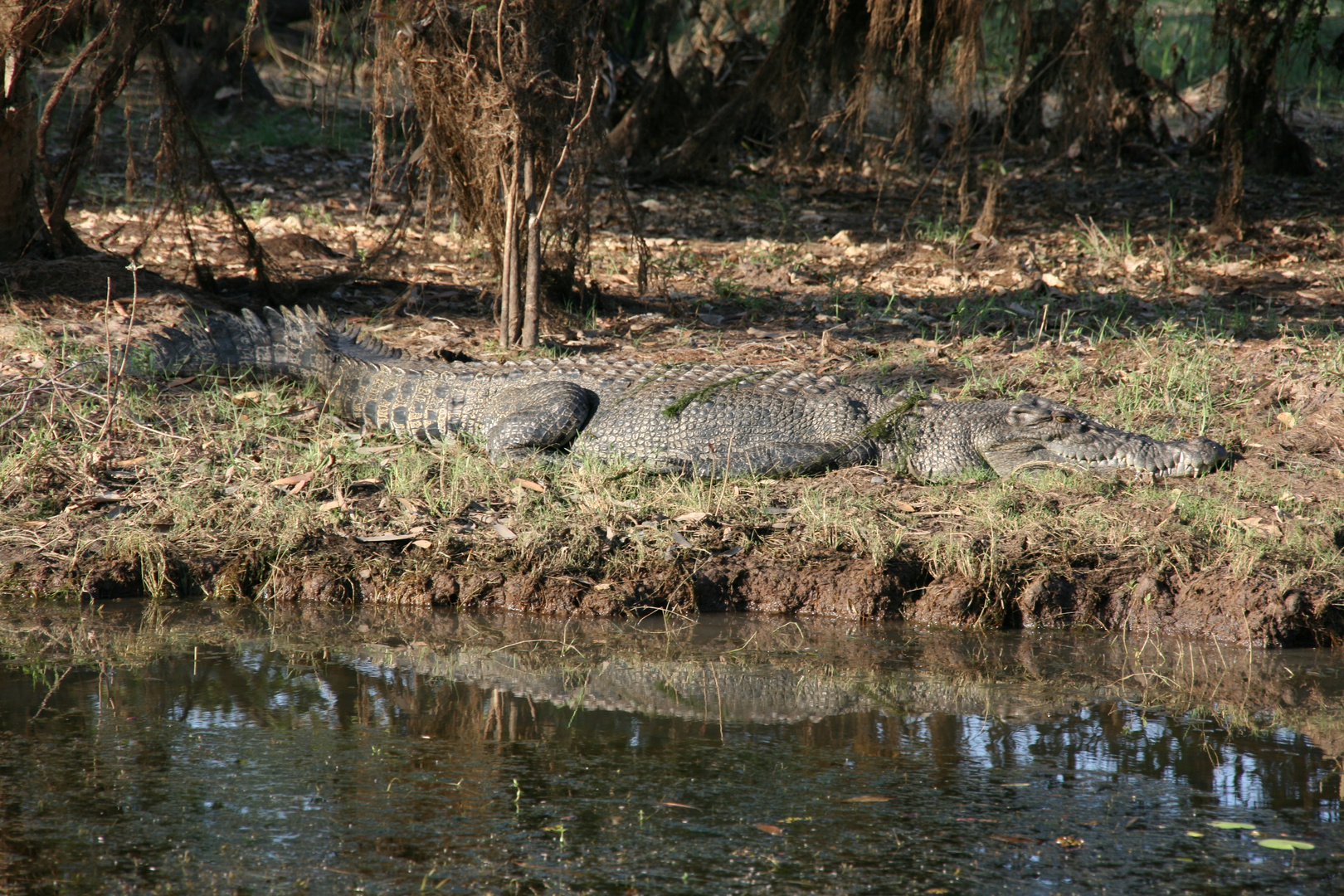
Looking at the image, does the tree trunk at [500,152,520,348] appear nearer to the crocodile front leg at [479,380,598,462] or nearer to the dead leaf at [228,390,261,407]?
the crocodile front leg at [479,380,598,462]

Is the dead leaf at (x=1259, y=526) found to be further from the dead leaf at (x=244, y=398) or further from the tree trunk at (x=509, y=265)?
the dead leaf at (x=244, y=398)

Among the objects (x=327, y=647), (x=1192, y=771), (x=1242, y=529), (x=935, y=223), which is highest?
(x=935, y=223)

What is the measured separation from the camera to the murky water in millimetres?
2381

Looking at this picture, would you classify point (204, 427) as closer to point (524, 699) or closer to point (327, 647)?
point (327, 647)

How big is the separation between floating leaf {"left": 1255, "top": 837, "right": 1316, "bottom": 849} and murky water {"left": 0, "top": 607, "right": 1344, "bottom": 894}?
0.05 ft

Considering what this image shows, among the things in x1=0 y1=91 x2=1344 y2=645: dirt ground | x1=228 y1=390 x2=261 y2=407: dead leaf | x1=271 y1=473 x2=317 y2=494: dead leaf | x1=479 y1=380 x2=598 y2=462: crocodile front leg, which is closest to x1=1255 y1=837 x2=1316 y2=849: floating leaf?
x1=0 y1=91 x2=1344 y2=645: dirt ground

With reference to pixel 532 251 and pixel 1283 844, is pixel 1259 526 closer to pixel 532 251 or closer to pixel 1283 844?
pixel 1283 844

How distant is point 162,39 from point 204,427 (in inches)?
105

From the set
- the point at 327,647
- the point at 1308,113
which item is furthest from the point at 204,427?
the point at 1308,113

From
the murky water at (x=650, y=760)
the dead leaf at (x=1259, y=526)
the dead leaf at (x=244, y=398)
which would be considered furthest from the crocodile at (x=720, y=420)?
the murky water at (x=650, y=760)

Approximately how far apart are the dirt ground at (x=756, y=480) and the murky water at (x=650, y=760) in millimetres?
268

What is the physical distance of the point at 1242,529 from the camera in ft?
14.6

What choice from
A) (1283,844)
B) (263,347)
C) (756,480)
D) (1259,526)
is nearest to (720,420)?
(756,480)

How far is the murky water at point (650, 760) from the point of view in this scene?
7.81 feet
